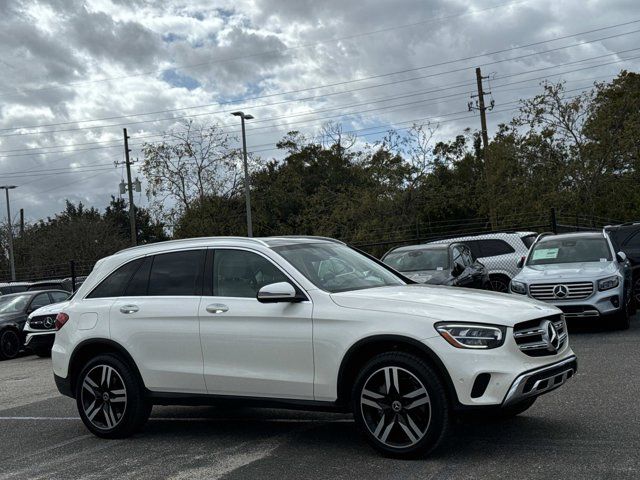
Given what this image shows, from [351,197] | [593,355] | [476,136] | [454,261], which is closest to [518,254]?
[454,261]

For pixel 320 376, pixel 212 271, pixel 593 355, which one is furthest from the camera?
pixel 593 355

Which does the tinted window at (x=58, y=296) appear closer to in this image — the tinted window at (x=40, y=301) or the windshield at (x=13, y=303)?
the tinted window at (x=40, y=301)

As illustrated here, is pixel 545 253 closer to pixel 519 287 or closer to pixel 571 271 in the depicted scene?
pixel 571 271

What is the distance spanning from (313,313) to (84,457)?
90.1 inches

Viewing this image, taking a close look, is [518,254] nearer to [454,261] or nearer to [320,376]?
[454,261]

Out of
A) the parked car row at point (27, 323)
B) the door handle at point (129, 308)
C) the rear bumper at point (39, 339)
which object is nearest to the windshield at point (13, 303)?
the parked car row at point (27, 323)

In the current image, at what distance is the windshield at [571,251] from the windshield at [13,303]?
1108cm

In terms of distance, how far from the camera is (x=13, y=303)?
16531mm

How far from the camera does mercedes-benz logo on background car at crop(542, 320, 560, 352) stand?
5.16 meters

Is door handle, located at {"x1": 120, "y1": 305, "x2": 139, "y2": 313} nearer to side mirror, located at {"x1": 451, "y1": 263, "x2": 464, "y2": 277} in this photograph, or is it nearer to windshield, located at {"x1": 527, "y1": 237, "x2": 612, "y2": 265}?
side mirror, located at {"x1": 451, "y1": 263, "x2": 464, "y2": 277}

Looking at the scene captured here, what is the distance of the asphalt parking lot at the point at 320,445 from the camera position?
4922mm

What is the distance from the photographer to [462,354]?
15.9 ft

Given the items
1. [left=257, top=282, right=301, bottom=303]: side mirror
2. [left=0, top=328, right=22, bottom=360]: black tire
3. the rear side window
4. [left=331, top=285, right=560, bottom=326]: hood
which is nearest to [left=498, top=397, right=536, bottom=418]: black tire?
[left=331, top=285, right=560, bottom=326]: hood

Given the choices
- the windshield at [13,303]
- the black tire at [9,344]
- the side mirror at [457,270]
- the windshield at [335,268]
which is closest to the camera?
the windshield at [335,268]
